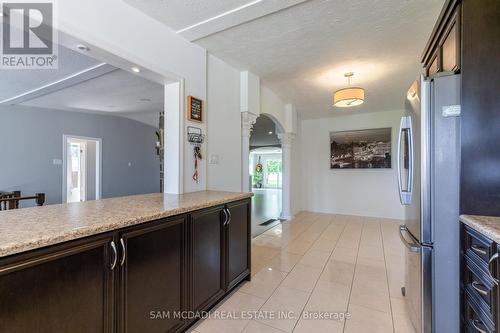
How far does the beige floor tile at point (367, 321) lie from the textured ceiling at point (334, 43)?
2594mm

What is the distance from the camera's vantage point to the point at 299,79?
3.61 meters

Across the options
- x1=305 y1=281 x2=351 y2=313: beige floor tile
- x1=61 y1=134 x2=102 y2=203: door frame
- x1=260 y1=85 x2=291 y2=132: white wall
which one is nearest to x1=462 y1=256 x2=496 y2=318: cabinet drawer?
x1=305 y1=281 x2=351 y2=313: beige floor tile

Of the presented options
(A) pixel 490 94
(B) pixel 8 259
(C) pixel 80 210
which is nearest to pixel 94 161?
(C) pixel 80 210

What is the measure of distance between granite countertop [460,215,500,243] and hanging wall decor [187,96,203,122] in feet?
7.74

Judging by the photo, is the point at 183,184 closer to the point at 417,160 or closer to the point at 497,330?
the point at 417,160

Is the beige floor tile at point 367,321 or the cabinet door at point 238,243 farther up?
the cabinet door at point 238,243

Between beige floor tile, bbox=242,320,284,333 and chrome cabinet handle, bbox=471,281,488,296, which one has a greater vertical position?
chrome cabinet handle, bbox=471,281,488,296

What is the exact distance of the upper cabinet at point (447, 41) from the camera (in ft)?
4.74

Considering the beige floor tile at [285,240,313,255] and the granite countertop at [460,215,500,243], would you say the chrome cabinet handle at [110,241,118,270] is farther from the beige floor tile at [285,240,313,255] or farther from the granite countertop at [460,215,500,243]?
the beige floor tile at [285,240,313,255]

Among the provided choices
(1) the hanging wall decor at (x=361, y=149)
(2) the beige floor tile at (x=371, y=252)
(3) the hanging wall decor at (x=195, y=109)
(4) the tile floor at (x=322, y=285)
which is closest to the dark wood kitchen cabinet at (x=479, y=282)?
(4) the tile floor at (x=322, y=285)

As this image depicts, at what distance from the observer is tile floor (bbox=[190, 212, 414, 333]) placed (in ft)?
5.72

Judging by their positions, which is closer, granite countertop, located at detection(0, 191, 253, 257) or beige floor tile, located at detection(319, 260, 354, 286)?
granite countertop, located at detection(0, 191, 253, 257)

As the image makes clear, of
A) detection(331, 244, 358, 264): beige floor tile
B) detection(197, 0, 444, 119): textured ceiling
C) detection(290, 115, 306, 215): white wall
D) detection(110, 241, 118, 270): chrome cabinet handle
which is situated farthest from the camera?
detection(290, 115, 306, 215): white wall

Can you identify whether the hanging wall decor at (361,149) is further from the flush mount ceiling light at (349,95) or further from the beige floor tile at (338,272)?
the beige floor tile at (338,272)
